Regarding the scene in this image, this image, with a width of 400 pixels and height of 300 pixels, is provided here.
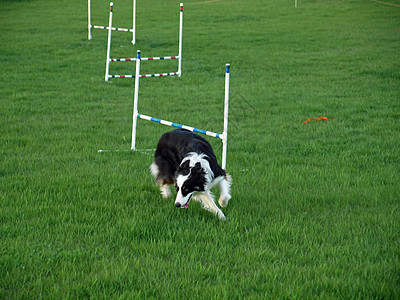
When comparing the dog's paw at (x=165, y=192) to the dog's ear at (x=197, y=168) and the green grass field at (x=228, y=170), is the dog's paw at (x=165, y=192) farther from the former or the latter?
the dog's ear at (x=197, y=168)

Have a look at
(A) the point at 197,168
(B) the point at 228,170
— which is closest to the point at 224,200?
(A) the point at 197,168

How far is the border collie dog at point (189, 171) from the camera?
→ 4.88m

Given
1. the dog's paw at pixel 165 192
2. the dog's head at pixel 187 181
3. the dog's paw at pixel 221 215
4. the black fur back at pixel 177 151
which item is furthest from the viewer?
the dog's paw at pixel 165 192

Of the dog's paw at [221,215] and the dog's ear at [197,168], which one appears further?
the dog's paw at [221,215]

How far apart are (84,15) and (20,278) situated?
23.4 m

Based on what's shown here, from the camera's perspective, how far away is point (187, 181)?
15.9ft

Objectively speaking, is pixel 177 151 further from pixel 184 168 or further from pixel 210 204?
pixel 210 204

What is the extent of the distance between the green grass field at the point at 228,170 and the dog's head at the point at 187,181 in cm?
27

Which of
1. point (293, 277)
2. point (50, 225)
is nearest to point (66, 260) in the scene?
point (50, 225)

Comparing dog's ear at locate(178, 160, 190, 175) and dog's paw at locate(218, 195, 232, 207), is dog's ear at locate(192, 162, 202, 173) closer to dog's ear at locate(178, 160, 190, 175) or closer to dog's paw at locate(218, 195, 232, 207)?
dog's ear at locate(178, 160, 190, 175)

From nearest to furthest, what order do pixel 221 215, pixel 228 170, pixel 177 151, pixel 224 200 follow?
pixel 221 215 → pixel 224 200 → pixel 177 151 → pixel 228 170

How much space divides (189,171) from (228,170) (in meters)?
1.91

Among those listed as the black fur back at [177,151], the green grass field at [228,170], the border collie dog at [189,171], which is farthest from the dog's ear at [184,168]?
the green grass field at [228,170]

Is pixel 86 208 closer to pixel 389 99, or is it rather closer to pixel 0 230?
pixel 0 230
